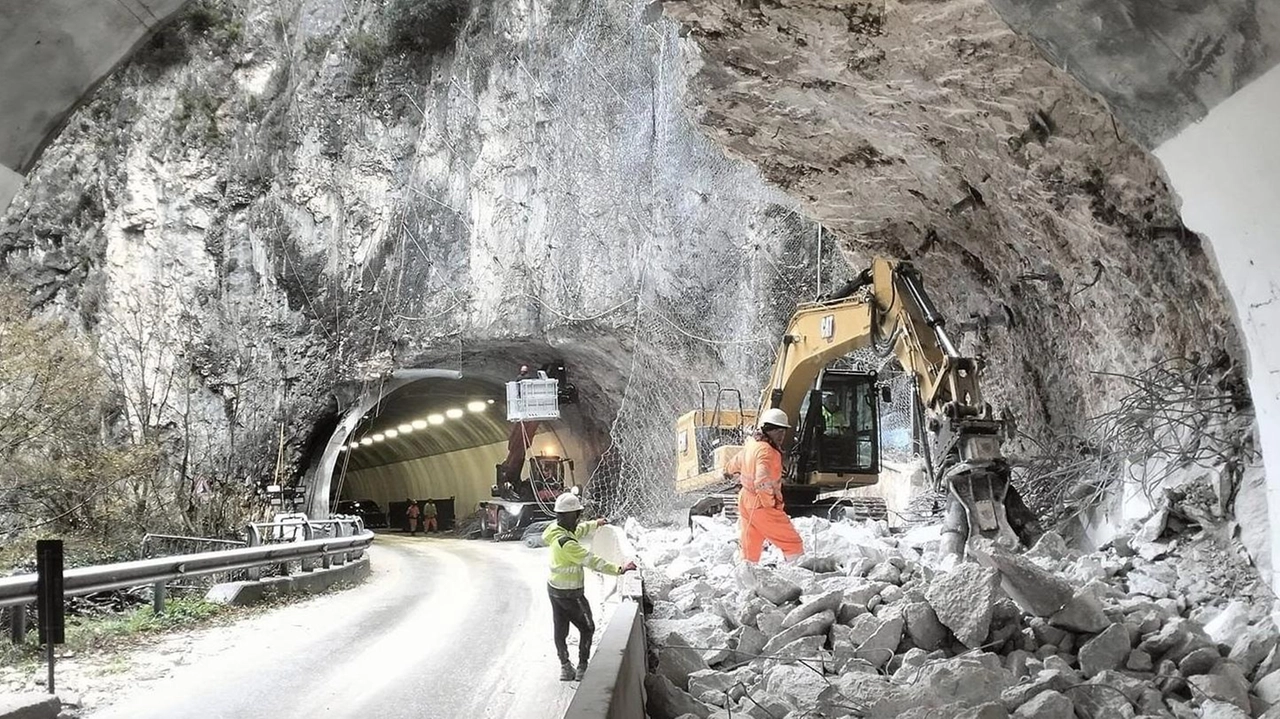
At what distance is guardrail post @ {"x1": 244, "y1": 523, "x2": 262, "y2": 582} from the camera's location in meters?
11.2

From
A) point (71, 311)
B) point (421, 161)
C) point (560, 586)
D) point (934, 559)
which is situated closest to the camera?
point (560, 586)

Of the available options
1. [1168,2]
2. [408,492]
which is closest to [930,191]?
[1168,2]

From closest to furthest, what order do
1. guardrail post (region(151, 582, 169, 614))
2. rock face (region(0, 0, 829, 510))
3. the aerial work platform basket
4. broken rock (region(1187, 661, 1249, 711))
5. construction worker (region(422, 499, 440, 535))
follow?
broken rock (region(1187, 661, 1249, 711)) → guardrail post (region(151, 582, 169, 614)) → rock face (region(0, 0, 829, 510)) → the aerial work platform basket → construction worker (region(422, 499, 440, 535))

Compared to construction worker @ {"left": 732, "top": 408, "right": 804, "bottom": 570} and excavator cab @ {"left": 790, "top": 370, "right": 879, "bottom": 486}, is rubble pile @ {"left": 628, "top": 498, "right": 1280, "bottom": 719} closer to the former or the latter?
construction worker @ {"left": 732, "top": 408, "right": 804, "bottom": 570}

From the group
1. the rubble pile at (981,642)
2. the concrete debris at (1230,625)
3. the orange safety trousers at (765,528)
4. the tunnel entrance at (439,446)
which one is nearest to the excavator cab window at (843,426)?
the orange safety trousers at (765,528)

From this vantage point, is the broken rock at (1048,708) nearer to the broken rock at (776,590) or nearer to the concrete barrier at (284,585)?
the broken rock at (776,590)

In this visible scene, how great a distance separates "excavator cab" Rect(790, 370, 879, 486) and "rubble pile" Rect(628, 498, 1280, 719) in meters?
5.29

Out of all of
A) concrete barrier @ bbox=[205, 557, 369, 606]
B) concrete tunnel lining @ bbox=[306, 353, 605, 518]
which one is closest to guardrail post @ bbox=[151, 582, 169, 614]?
concrete barrier @ bbox=[205, 557, 369, 606]

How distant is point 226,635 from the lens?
27.4ft

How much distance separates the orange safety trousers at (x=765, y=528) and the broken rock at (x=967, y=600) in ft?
9.44

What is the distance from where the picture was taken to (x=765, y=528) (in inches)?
347

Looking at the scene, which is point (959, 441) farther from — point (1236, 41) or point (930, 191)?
point (1236, 41)

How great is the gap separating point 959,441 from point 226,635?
6.30 meters

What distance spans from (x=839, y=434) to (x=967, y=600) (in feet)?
24.6
